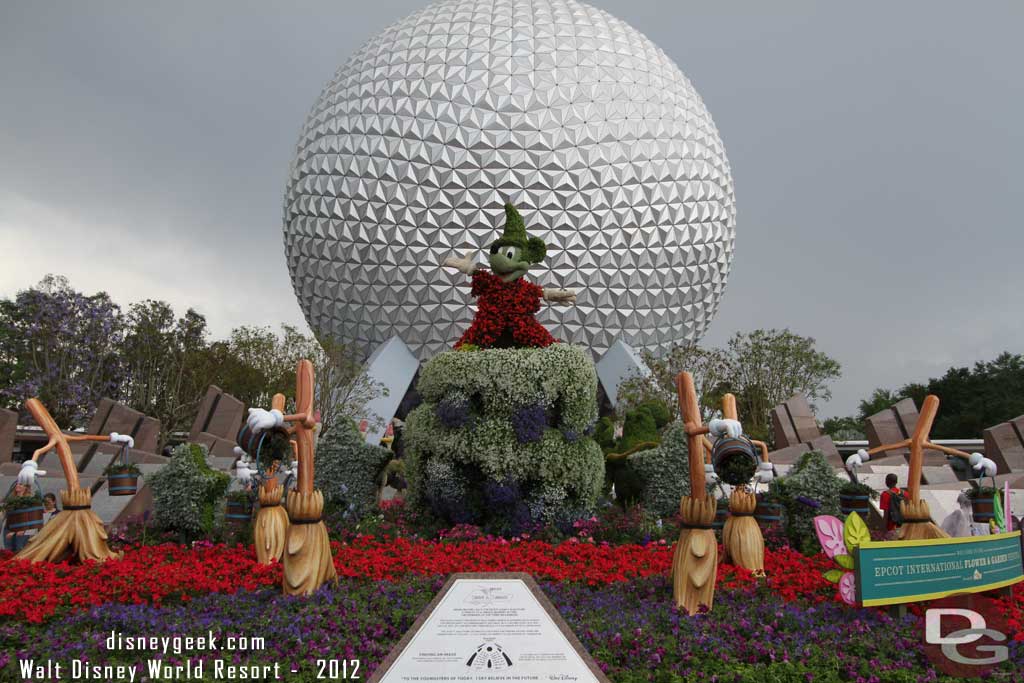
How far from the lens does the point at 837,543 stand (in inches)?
232

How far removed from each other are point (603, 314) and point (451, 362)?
12.0 meters

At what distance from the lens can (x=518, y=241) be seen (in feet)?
32.4

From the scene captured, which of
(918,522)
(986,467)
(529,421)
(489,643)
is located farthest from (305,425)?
(986,467)

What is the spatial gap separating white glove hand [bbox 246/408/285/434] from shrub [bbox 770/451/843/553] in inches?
214

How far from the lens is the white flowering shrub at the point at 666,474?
10062mm

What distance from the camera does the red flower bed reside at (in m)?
6.33

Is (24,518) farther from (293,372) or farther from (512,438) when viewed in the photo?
(293,372)

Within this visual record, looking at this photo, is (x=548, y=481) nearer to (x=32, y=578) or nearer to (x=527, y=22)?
(x=32, y=578)

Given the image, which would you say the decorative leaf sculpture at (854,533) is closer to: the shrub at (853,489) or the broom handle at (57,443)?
the shrub at (853,489)

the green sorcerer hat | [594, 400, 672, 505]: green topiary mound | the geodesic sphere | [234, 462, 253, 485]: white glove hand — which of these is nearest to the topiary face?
the green sorcerer hat

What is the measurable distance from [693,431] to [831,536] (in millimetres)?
1339

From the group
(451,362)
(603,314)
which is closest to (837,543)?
(451,362)

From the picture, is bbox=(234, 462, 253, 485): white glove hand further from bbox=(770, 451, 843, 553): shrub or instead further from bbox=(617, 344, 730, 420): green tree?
bbox=(617, 344, 730, 420): green tree

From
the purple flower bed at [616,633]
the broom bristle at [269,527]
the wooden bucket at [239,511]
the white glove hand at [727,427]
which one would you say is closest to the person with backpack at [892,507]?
the purple flower bed at [616,633]
